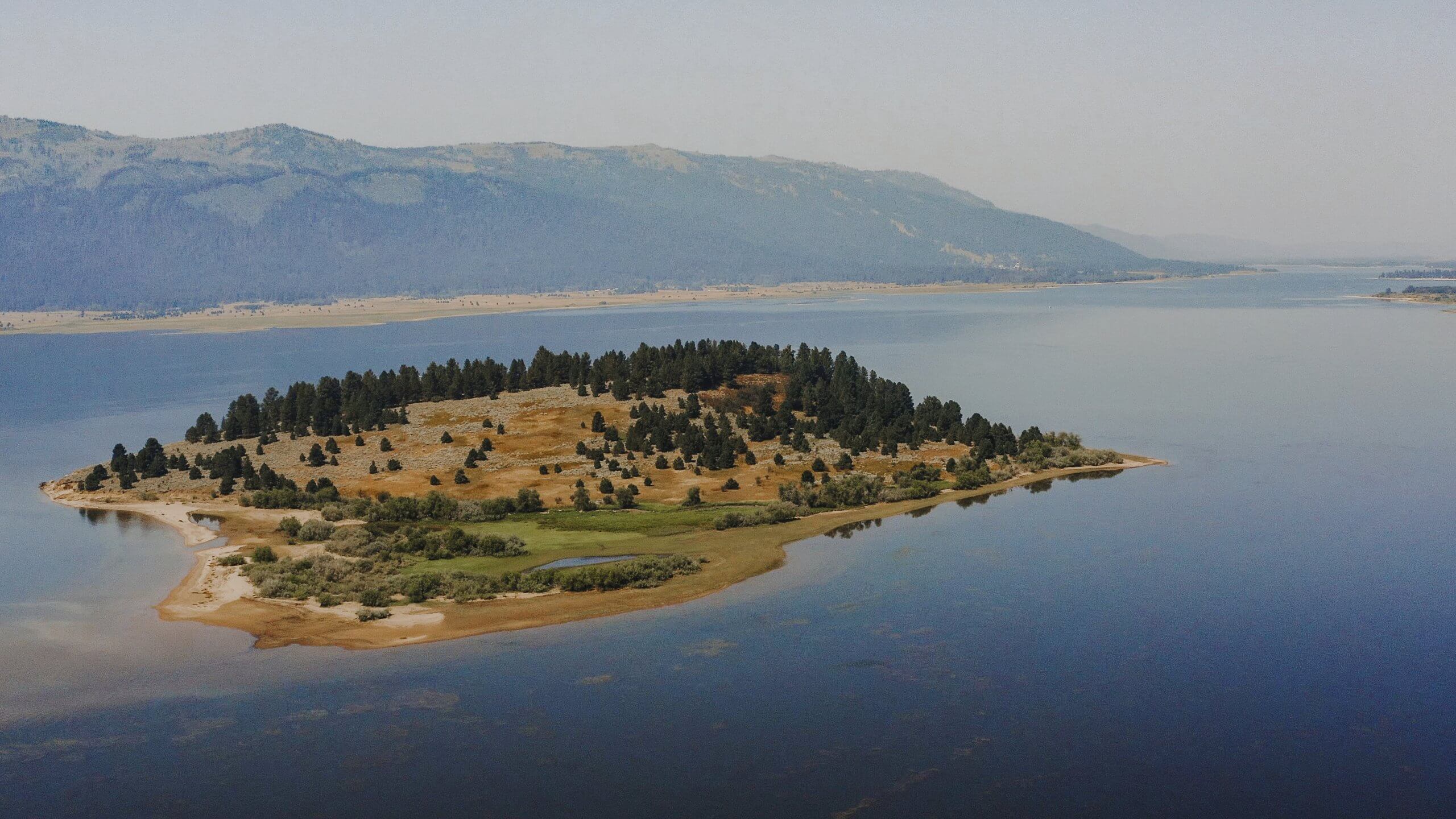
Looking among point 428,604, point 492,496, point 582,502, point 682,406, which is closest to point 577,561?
point 428,604

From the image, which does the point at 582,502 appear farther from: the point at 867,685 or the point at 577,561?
the point at 867,685

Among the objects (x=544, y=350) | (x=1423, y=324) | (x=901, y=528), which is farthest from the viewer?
(x=1423, y=324)

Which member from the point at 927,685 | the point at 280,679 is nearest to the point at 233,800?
the point at 280,679

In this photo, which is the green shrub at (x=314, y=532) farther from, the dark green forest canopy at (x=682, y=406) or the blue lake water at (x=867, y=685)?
the dark green forest canopy at (x=682, y=406)

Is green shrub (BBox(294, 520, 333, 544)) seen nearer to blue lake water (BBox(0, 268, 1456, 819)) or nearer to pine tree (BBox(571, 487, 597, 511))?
blue lake water (BBox(0, 268, 1456, 819))

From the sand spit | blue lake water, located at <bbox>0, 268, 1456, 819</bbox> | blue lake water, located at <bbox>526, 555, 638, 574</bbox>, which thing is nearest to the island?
the sand spit

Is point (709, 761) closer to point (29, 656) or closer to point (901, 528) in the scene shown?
point (29, 656)
